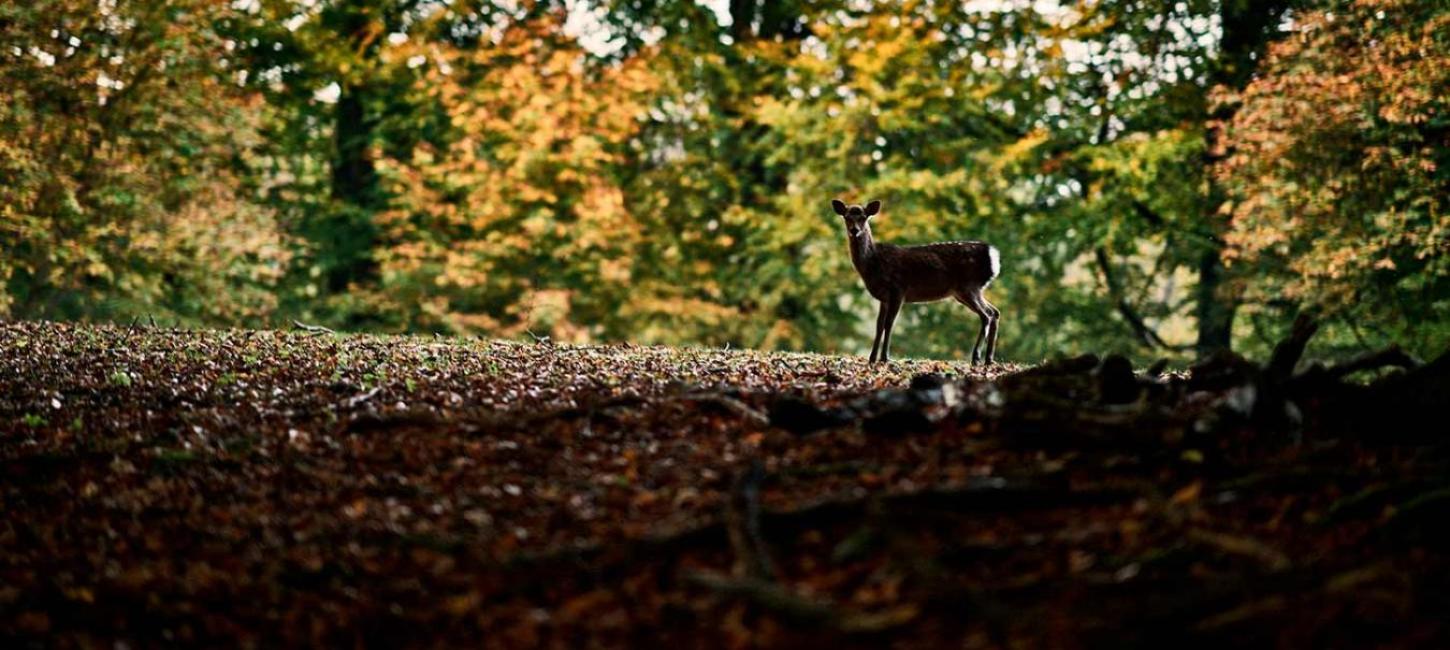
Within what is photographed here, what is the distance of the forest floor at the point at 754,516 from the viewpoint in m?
4.83

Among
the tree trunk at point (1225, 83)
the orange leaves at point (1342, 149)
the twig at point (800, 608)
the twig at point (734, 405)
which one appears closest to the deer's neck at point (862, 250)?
the twig at point (734, 405)

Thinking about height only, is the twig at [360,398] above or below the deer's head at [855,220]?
below

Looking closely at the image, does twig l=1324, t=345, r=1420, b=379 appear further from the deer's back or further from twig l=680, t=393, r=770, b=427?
the deer's back

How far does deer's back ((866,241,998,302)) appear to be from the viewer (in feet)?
42.8

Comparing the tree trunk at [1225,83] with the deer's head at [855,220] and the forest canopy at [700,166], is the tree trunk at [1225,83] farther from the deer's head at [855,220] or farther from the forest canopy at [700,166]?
the deer's head at [855,220]

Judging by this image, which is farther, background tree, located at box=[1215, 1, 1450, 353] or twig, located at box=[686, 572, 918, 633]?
background tree, located at box=[1215, 1, 1450, 353]

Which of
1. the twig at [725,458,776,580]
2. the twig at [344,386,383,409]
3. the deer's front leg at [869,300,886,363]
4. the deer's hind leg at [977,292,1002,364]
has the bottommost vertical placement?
the twig at [344,386,383,409]

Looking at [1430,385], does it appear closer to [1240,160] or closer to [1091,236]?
[1240,160]

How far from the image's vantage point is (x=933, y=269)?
1323 cm

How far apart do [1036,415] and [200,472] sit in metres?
5.18

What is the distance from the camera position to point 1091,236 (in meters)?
25.8

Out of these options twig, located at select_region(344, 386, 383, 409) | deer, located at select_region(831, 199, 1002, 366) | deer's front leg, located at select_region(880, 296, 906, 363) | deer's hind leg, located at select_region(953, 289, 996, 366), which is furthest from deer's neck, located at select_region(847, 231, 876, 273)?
twig, located at select_region(344, 386, 383, 409)

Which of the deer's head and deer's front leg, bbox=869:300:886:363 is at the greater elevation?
the deer's head

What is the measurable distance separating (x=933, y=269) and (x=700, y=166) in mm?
16287
